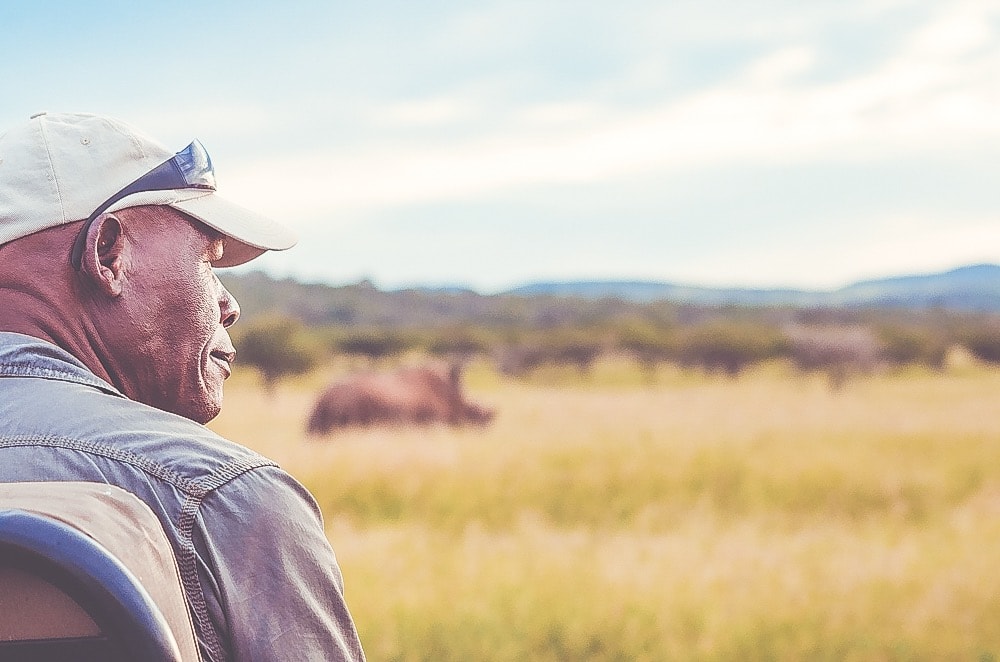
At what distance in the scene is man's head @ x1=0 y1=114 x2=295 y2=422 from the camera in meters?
1.69

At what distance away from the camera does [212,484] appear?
1366 mm

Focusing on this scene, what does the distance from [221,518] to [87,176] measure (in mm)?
678

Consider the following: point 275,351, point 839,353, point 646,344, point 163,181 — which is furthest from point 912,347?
point 163,181

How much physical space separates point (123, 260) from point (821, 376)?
3823cm

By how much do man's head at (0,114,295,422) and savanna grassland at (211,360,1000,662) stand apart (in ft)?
13.0

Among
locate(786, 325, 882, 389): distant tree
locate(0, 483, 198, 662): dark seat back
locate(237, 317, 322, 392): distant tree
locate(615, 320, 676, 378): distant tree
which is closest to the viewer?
locate(0, 483, 198, 662): dark seat back

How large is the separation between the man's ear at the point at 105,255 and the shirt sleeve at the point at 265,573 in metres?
0.50

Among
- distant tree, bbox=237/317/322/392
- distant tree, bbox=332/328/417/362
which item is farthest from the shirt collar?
distant tree, bbox=332/328/417/362

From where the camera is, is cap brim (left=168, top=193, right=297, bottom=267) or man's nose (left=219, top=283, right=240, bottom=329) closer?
cap brim (left=168, top=193, right=297, bottom=267)

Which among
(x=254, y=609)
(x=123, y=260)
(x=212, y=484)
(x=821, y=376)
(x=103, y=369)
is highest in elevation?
(x=123, y=260)

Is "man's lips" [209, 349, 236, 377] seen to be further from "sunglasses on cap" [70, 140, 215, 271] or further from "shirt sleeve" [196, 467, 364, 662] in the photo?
"shirt sleeve" [196, 467, 364, 662]

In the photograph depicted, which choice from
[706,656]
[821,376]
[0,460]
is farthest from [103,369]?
[821,376]

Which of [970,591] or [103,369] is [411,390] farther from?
[103,369]

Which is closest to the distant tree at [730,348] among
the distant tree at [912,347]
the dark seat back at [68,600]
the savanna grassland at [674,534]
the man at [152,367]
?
the distant tree at [912,347]
